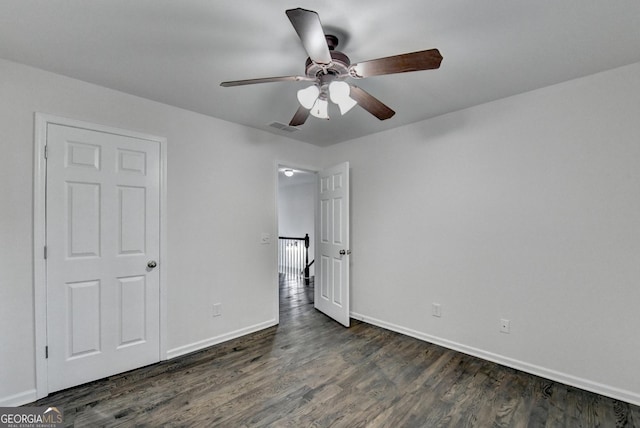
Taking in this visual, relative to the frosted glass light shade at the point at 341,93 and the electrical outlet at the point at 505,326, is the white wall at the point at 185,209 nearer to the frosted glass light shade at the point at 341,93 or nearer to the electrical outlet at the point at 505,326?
the frosted glass light shade at the point at 341,93

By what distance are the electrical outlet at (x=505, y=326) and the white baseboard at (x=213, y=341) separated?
247 centimetres

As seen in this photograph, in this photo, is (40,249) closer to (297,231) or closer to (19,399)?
(19,399)

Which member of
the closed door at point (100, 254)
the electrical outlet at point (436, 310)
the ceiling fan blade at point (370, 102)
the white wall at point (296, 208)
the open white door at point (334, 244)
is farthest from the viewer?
the white wall at point (296, 208)

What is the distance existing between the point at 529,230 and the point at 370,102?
1.82m

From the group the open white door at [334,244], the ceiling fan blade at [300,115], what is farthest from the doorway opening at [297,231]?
the ceiling fan blade at [300,115]

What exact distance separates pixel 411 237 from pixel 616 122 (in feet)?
6.22

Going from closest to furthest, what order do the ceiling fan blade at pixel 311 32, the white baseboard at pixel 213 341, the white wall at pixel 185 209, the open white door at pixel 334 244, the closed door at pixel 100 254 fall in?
the ceiling fan blade at pixel 311 32, the white wall at pixel 185 209, the closed door at pixel 100 254, the white baseboard at pixel 213 341, the open white door at pixel 334 244

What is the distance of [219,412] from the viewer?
1.98m

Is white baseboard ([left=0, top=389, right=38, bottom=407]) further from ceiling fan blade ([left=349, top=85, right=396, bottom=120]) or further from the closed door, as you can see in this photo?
ceiling fan blade ([left=349, top=85, right=396, bottom=120])

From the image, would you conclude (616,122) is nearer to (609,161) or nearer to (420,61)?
(609,161)

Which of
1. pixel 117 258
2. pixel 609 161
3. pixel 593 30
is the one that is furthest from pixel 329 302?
pixel 593 30

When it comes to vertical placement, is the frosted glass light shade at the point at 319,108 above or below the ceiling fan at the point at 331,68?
below

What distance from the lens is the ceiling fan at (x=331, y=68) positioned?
4.32 ft

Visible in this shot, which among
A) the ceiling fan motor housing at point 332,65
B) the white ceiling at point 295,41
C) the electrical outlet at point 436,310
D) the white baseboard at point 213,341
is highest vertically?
the white ceiling at point 295,41
